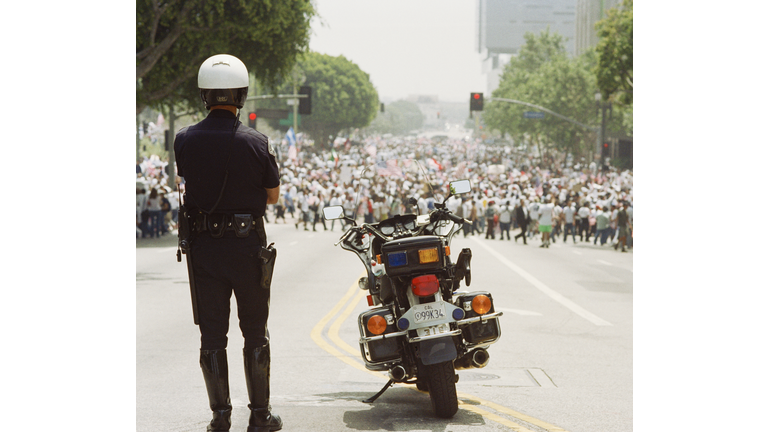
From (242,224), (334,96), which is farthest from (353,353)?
(334,96)

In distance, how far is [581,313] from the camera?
12531 millimetres

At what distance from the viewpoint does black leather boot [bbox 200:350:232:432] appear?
468 centimetres

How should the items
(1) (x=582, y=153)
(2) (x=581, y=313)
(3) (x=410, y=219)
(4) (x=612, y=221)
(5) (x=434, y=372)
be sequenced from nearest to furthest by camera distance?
(5) (x=434, y=372) < (3) (x=410, y=219) < (2) (x=581, y=313) < (4) (x=612, y=221) < (1) (x=582, y=153)

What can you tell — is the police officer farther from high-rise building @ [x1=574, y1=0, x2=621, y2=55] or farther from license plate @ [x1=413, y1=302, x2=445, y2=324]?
high-rise building @ [x1=574, y1=0, x2=621, y2=55]

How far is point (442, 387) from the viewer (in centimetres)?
530

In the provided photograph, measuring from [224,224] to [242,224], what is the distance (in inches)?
3.7

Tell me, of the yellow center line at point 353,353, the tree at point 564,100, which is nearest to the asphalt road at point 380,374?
the yellow center line at point 353,353

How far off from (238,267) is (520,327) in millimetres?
6809

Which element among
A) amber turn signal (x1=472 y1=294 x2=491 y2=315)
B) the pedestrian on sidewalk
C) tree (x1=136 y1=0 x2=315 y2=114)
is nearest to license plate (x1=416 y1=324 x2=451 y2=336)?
amber turn signal (x1=472 y1=294 x2=491 y2=315)

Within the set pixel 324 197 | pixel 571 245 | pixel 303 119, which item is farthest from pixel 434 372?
pixel 303 119

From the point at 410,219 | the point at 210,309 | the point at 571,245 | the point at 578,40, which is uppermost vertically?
the point at 578,40

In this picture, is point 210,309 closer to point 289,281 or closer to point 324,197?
point 289,281

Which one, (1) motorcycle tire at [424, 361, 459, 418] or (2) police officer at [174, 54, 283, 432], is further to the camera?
(1) motorcycle tire at [424, 361, 459, 418]

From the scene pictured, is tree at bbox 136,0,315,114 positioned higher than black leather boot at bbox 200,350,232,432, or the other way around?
tree at bbox 136,0,315,114
